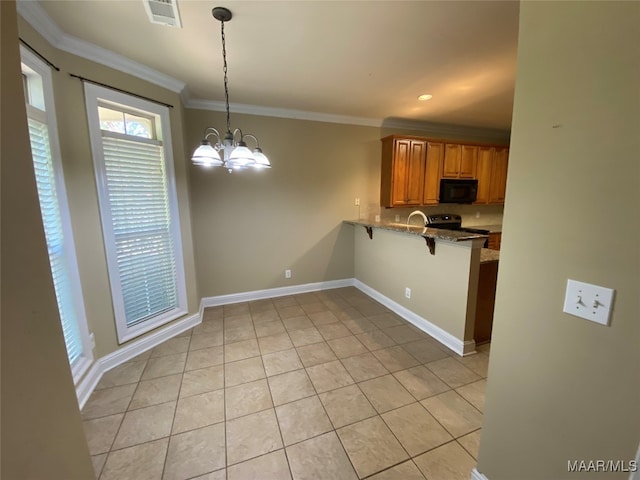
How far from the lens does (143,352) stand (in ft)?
8.20

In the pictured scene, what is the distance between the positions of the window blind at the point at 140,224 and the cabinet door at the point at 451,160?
3.95 m

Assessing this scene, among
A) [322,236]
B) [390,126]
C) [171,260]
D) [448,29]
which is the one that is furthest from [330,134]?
[171,260]

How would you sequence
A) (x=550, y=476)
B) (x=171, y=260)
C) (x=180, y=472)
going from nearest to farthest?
(x=550, y=476) < (x=180, y=472) < (x=171, y=260)

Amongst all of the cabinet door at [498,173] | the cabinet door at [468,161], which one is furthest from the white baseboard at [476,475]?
the cabinet door at [498,173]

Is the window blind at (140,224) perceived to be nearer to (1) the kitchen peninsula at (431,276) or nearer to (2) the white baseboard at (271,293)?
(2) the white baseboard at (271,293)

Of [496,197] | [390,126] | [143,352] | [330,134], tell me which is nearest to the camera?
[143,352]

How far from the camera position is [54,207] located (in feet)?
5.94

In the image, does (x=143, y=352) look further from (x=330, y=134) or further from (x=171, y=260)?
(x=330, y=134)

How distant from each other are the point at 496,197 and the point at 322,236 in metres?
3.35

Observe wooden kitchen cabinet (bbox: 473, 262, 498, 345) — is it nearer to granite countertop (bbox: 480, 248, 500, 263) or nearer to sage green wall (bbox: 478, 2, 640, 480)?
granite countertop (bbox: 480, 248, 500, 263)

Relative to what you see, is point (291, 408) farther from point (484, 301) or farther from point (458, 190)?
point (458, 190)

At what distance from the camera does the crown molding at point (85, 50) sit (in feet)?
5.19

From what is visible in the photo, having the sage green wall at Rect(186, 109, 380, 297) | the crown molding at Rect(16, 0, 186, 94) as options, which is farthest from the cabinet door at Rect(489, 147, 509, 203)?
the crown molding at Rect(16, 0, 186, 94)

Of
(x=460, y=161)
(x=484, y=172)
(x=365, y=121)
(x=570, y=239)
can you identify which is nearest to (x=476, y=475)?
(x=570, y=239)
